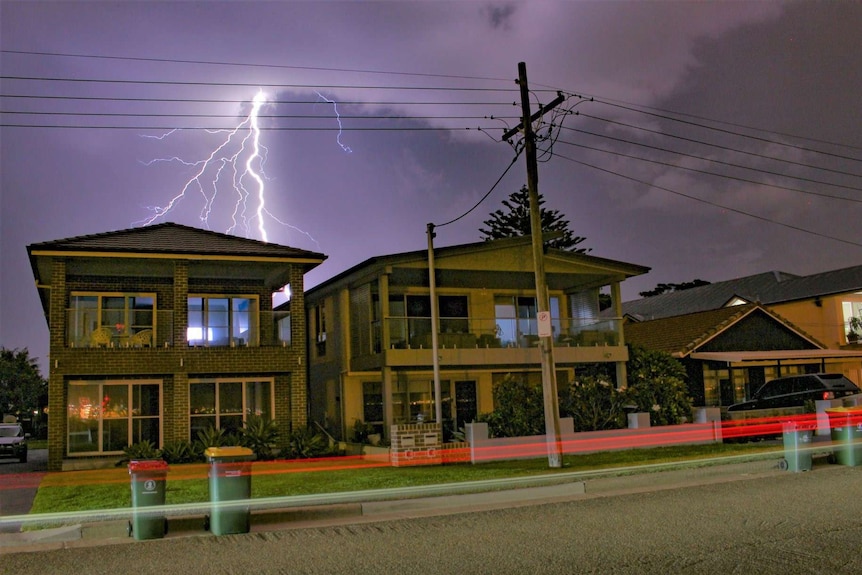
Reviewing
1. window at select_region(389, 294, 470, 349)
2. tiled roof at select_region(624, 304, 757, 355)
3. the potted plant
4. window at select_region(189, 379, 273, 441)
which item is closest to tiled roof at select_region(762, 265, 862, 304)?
the potted plant

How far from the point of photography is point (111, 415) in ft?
72.1

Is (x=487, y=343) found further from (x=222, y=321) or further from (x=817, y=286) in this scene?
(x=817, y=286)

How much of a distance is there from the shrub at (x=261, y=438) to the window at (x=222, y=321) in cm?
282

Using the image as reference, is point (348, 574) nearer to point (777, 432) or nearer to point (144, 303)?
point (144, 303)

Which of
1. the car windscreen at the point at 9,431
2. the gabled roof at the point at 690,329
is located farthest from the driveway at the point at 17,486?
the gabled roof at the point at 690,329

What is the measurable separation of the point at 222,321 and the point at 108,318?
10.4 feet

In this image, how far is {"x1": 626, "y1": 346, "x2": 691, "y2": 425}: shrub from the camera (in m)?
22.7

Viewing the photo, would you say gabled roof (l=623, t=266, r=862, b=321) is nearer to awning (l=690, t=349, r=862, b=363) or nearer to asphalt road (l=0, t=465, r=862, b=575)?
awning (l=690, t=349, r=862, b=363)

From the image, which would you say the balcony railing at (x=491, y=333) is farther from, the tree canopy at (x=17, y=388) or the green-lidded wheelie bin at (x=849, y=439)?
the tree canopy at (x=17, y=388)

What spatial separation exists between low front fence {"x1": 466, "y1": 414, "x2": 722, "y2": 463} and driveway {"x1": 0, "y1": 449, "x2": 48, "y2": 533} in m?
9.26

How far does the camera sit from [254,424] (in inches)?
856

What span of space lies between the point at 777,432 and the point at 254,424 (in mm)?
15346

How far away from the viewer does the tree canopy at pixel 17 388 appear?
191 feet

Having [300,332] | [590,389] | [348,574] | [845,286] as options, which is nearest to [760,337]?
[845,286]
